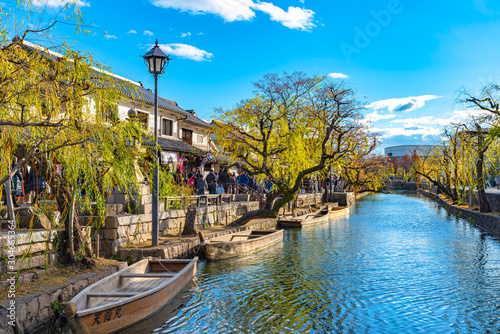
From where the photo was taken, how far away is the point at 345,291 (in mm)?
9156

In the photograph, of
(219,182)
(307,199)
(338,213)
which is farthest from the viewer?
(307,199)

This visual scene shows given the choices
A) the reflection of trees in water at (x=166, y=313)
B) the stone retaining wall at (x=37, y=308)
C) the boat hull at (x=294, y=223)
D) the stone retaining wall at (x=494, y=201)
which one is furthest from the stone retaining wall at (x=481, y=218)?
the stone retaining wall at (x=37, y=308)

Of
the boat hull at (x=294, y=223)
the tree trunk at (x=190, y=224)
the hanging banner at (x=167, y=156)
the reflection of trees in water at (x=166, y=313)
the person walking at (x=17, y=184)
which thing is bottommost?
the reflection of trees in water at (x=166, y=313)

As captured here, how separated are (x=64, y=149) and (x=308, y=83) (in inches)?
626

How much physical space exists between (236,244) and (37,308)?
722 centimetres

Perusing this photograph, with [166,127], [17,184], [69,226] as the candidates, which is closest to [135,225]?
[69,226]

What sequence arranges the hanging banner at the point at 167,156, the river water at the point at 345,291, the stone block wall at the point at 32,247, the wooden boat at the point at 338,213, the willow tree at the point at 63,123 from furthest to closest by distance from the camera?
the wooden boat at the point at 338,213, the hanging banner at the point at 167,156, the river water at the point at 345,291, the stone block wall at the point at 32,247, the willow tree at the point at 63,123

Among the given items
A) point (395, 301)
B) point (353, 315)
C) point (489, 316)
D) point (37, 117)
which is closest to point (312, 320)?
point (353, 315)

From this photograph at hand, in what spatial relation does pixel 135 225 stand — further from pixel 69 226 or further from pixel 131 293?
pixel 131 293

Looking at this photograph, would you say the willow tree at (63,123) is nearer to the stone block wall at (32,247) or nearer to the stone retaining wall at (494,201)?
the stone block wall at (32,247)

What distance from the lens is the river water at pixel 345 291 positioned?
23.5 ft

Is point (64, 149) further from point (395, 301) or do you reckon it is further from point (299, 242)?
point (299, 242)

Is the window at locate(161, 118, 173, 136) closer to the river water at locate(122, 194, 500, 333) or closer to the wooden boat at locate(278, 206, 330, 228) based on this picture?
the wooden boat at locate(278, 206, 330, 228)

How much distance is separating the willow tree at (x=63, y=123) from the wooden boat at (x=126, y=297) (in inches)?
44.7
